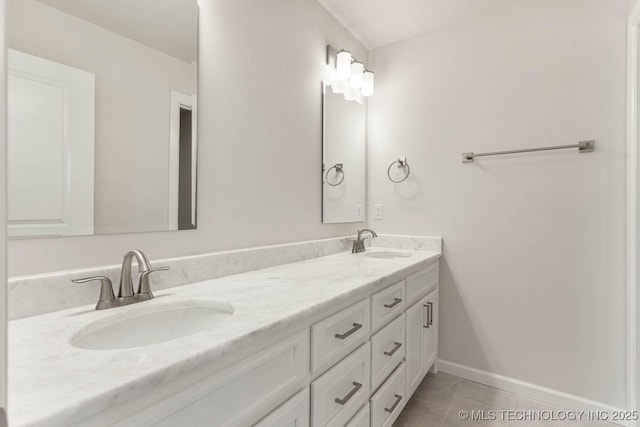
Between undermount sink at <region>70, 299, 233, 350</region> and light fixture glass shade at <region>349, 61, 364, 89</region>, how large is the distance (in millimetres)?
1784

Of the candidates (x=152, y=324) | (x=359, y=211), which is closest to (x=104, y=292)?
(x=152, y=324)

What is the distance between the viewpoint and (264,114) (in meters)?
1.54

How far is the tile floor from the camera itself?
1612 millimetres

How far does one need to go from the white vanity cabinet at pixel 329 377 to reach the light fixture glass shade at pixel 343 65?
4.52ft

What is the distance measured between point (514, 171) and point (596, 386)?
1.25m

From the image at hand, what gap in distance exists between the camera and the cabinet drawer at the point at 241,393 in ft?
1.87

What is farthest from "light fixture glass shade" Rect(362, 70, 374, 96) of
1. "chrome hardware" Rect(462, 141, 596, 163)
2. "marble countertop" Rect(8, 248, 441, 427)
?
"marble countertop" Rect(8, 248, 441, 427)

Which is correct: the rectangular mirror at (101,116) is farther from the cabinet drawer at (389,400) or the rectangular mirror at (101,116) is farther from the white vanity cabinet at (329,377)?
the cabinet drawer at (389,400)

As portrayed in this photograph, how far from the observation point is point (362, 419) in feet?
3.82

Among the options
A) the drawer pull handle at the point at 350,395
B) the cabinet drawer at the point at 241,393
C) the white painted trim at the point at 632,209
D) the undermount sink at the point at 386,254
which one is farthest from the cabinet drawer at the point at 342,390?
the white painted trim at the point at 632,209

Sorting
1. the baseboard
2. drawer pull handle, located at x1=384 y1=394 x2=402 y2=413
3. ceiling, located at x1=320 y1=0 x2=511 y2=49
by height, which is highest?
ceiling, located at x1=320 y1=0 x2=511 y2=49

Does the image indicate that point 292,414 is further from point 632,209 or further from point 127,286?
point 632,209

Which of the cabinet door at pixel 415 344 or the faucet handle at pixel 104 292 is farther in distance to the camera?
the cabinet door at pixel 415 344

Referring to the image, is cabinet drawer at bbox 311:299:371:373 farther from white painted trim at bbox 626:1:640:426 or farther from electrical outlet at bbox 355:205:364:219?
white painted trim at bbox 626:1:640:426
